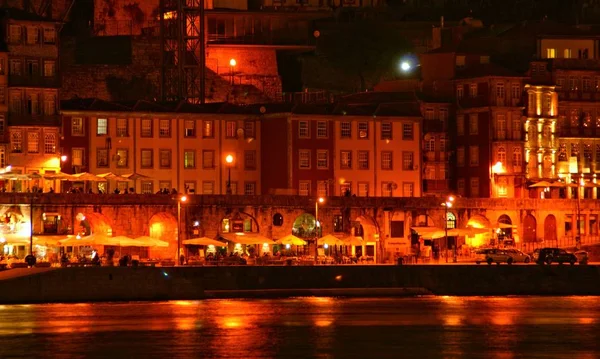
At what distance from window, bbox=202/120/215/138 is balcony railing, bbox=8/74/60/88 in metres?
10.5

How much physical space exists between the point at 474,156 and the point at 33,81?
34252 millimetres

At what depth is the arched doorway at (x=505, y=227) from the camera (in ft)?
451

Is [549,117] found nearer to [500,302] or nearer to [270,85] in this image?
[270,85]

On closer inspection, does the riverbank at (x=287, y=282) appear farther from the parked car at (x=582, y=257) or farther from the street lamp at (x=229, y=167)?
the street lamp at (x=229, y=167)

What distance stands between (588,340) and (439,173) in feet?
211

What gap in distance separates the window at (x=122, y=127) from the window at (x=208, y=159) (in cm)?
575

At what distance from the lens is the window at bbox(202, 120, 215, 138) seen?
437 feet

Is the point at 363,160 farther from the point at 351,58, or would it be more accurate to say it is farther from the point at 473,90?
the point at 351,58

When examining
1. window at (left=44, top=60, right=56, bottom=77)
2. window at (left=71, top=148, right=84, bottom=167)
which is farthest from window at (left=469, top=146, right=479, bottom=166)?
window at (left=44, top=60, right=56, bottom=77)

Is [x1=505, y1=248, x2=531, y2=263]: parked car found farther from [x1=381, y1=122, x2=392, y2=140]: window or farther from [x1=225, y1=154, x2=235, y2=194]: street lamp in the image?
[x1=381, y1=122, x2=392, y2=140]: window

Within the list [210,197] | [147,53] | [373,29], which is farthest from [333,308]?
[373,29]

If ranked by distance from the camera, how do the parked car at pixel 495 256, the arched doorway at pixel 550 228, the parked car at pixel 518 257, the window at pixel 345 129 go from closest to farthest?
1. the parked car at pixel 495 256
2. the parked car at pixel 518 257
3. the window at pixel 345 129
4. the arched doorway at pixel 550 228

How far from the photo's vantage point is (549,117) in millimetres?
147250

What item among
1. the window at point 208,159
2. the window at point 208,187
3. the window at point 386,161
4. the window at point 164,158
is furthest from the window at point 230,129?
the window at point 386,161
